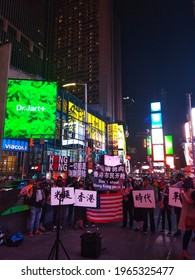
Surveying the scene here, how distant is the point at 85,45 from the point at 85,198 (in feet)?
412

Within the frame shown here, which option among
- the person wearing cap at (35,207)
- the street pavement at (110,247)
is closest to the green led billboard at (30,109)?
the person wearing cap at (35,207)

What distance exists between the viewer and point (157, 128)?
168ft

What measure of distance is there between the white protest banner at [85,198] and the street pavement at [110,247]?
4.03 ft

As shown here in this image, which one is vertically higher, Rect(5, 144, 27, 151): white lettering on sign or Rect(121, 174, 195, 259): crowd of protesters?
Rect(5, 144, 27, 151): white lettering on sign

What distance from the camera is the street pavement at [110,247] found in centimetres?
650

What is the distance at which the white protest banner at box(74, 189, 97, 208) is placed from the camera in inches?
355

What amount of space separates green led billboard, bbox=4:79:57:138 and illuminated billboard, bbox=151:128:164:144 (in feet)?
98.1

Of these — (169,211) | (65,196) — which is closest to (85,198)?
(65,196)

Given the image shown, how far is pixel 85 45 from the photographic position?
403ft

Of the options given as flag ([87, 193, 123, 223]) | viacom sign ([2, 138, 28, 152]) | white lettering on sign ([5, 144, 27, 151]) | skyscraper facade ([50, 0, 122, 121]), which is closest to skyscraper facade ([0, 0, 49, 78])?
skyscraper facade ([50, 0, 122, 121])

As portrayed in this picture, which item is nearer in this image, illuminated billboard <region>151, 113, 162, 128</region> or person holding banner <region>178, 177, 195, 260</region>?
person holding banner <region>178, 177, 195, 260</region>

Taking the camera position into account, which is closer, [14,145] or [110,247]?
[110,247]

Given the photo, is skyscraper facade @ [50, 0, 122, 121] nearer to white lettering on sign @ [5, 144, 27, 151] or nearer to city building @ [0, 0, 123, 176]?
city building @ [0, 0, 123, 176]

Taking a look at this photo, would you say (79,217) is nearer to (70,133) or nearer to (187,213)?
(187,213)
